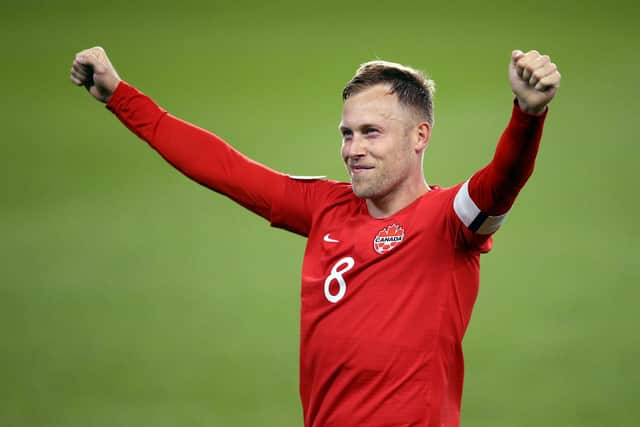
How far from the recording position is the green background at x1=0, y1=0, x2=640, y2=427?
3750mm

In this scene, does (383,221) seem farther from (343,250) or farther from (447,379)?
(447,379)

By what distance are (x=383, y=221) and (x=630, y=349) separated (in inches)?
87.7

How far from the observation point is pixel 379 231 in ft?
6.43

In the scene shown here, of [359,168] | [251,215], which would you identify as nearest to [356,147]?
[359,168]

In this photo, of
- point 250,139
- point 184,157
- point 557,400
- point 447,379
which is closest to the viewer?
point 447,379

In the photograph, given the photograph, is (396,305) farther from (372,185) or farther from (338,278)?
(372,185)

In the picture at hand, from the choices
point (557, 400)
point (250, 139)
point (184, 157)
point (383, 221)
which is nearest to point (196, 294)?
point (250, 139)

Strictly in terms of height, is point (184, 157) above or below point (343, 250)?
above

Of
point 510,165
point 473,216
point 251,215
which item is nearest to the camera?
point 510,165

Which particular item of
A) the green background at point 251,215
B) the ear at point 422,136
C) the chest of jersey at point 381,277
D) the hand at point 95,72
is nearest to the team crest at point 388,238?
the chest of jersey at point 381,277

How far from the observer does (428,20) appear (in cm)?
430

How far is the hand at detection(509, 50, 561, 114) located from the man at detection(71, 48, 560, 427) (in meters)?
0.03

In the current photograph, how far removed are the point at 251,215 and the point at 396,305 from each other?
2294mm

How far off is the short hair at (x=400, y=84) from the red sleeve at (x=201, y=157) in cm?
29
